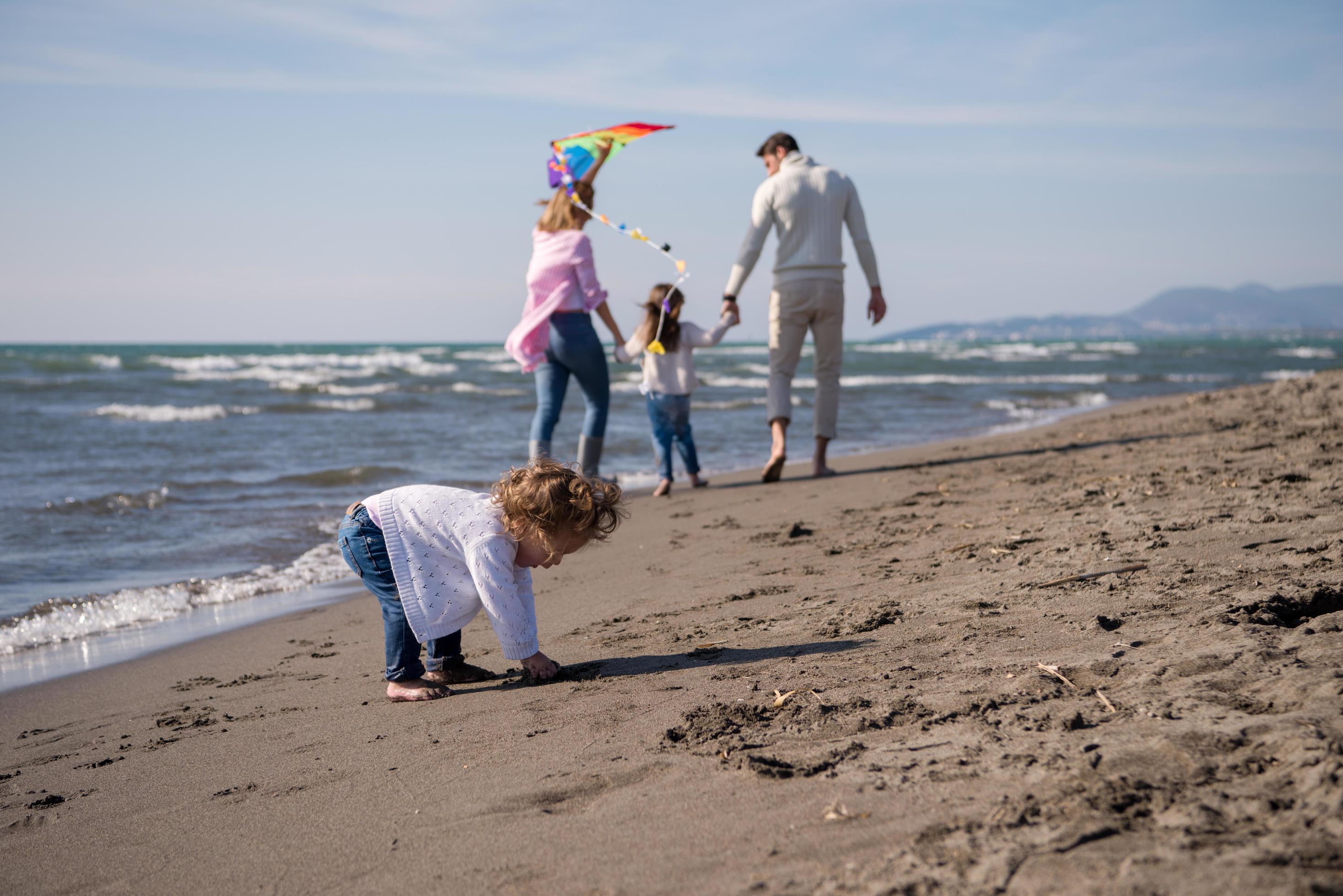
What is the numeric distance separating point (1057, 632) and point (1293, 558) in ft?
3.05

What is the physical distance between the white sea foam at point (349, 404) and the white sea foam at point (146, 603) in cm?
975

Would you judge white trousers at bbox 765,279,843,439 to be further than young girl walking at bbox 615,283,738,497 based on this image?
No

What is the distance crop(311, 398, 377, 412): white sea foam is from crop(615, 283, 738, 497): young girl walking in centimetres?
889

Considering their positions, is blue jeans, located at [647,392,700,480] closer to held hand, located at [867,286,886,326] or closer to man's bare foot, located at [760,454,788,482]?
man's bare foot, located at [760,454,788,482]

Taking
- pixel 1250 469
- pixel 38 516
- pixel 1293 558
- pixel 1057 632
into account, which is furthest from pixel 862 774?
pixel 38 516

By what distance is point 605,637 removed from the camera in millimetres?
3230

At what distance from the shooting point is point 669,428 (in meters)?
→ 6.64

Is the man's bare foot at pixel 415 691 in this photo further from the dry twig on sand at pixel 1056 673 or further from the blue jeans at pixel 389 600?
the dry twig on sand at pixel 1056 673

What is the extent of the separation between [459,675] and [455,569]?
1.16 feet

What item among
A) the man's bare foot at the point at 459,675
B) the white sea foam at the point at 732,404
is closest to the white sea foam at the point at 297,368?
the white sea foam at the point at 732,404

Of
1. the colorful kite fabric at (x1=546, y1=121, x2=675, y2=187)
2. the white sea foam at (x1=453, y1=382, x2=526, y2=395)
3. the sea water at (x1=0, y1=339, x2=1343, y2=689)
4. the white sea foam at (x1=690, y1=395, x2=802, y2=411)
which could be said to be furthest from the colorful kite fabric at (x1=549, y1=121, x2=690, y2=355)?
the white sea foam at (x1=453, y1=382, x2=526, y2=395)

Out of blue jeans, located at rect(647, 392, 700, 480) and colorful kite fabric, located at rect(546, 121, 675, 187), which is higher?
colorful kite fabric, located at rect(546, 121, 675, 187)

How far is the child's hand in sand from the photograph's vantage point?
276 centimetres

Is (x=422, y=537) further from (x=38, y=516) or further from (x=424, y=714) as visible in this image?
(x=38, y=516)
